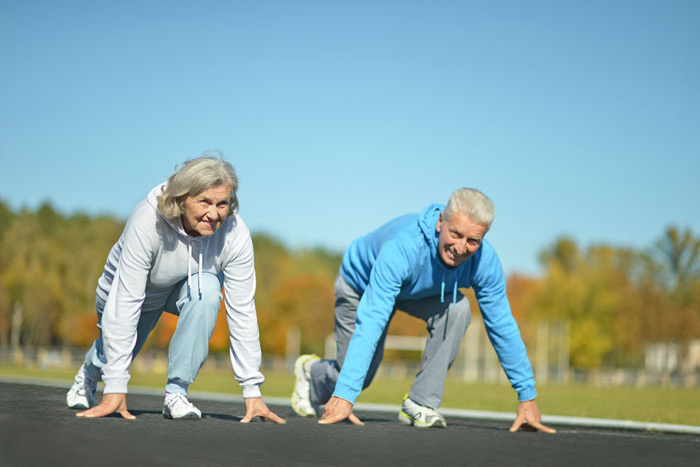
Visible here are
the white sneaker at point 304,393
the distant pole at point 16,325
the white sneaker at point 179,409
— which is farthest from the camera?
the distant pole at point 16,325

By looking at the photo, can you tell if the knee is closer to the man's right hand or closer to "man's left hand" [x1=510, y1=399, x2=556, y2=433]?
the man's right hand

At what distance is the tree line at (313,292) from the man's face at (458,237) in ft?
66.4

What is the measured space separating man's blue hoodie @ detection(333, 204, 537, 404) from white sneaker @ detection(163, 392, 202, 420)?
85 centimetres

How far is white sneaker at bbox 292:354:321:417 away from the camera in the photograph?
4832 millimetres

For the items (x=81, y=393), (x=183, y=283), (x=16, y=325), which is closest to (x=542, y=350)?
(x=16, y=325)

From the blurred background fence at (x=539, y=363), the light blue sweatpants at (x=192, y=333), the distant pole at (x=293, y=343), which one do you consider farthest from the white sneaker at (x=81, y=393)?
the distant pole at (x=293, y=343)

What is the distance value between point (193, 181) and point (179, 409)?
3.34 ft

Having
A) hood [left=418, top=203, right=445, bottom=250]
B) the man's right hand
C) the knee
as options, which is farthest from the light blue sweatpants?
hood [left=418, top=203, right=445, bottom=250]

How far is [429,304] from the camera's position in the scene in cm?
461

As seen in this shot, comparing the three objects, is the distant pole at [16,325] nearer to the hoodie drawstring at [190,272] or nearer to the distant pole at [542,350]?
the distant pole at [542,350]

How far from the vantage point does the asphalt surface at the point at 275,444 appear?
7.64 feet

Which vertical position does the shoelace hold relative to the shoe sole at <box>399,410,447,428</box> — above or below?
above

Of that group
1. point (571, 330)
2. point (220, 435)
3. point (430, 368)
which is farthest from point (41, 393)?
point (571, 330)

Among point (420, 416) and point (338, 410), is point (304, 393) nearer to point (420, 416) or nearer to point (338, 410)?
point (420, 416)
